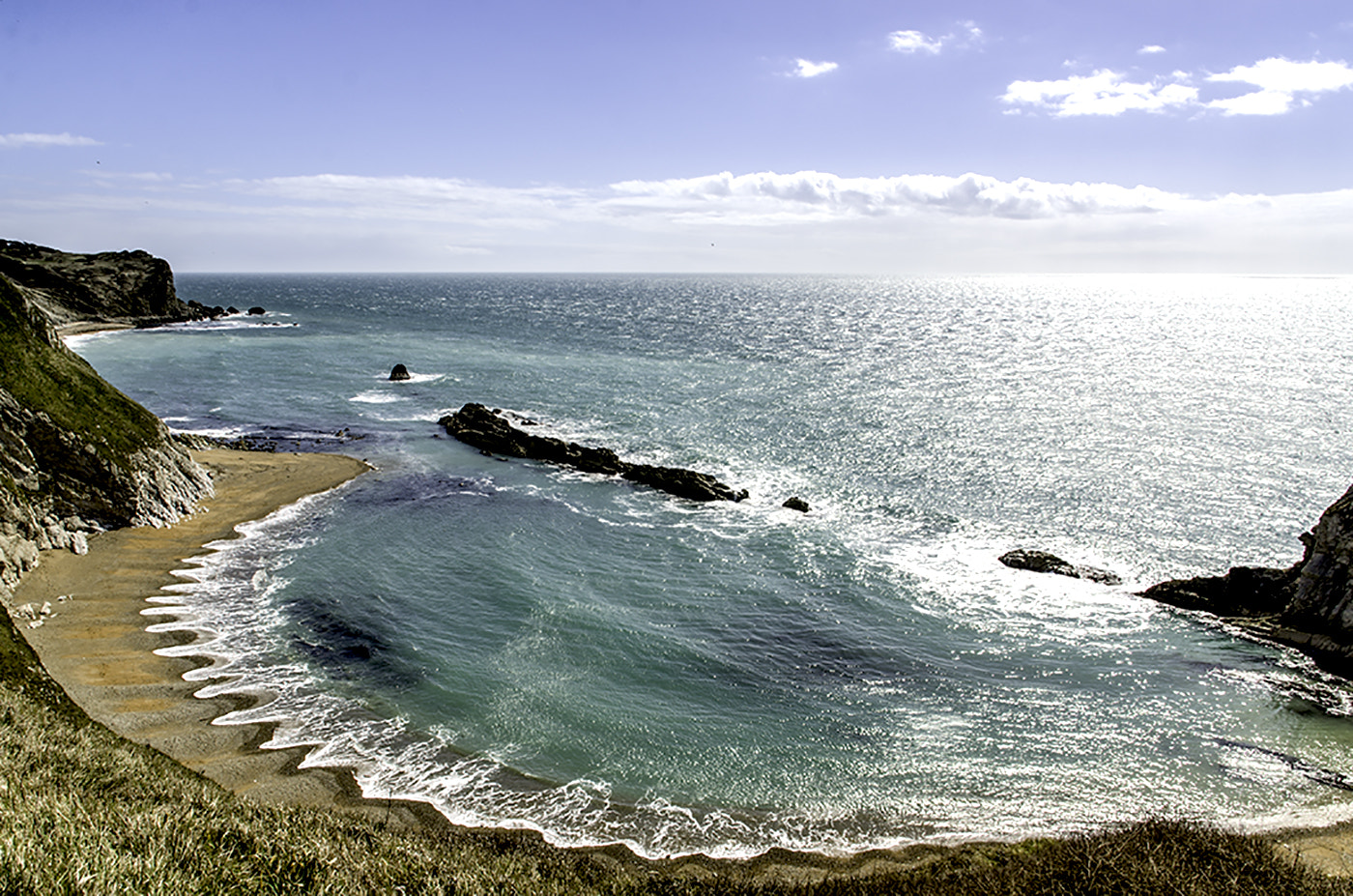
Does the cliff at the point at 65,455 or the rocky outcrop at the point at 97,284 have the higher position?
the rocky outcrop at the point at 97,284

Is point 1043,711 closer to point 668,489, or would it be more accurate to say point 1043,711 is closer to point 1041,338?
point 668,489

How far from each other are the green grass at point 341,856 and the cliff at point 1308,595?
17.4 meters

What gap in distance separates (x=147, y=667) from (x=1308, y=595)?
141ft

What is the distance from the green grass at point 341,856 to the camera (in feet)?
33.6

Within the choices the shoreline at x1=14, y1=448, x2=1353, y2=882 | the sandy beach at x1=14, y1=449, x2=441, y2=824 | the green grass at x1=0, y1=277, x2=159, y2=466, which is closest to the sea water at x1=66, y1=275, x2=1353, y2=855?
the shoreline at x1=14, y1=448, x2=1353, y2=882

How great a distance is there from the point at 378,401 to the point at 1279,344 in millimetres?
133789

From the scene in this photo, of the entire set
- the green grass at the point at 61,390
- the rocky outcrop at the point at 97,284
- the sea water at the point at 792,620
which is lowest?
the sea water at the point at 792,620

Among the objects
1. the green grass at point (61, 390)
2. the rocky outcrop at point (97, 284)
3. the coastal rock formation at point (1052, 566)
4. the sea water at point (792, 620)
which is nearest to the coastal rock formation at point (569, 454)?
the sea water at point (792, 620)

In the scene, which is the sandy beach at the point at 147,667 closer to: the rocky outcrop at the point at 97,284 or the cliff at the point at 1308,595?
the cliff at the point at 1308,595

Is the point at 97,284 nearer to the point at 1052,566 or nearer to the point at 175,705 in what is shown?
the point at 175,705

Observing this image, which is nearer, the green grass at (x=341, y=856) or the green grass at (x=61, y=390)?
the green grass at (x=341, y=856)

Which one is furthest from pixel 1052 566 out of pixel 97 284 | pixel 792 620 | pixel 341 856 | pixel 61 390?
pixel 97 284

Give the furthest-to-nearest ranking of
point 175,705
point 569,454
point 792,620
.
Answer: point 569,454, point 792,620, point 175,705

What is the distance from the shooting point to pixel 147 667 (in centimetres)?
2438
